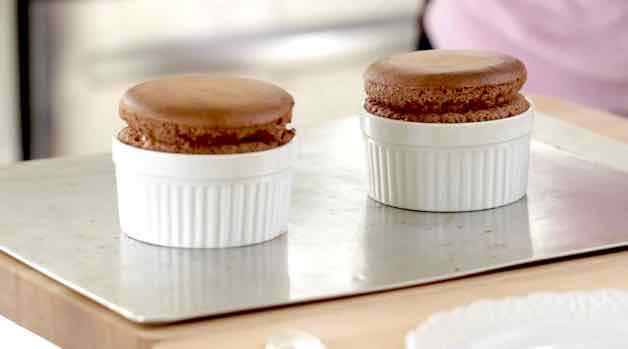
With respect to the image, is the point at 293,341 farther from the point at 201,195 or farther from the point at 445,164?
the point at 445,164

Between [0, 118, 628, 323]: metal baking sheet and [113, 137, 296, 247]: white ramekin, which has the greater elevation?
[113, 137, 296, 247]: white ramekin

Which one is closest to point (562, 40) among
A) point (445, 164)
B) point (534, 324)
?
point (445, 164)

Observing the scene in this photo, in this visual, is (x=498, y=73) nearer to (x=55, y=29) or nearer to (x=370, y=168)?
(x=370, y=168)

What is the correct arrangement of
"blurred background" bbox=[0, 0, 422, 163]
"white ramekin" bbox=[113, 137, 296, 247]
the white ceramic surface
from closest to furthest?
the white ceramic surface
"white ramekin" bbox=[113, 137, 296, 247]
"blurred background" bbox=[0, 0, 422, 163]

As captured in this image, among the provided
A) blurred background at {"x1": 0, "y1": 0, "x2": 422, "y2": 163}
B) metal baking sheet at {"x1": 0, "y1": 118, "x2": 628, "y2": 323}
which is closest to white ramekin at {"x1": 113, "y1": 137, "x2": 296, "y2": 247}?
metal baking sheet at {"x1": 0, "y1": 118, "x2": 628, "y2": 323}

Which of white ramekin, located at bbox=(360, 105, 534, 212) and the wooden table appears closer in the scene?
the wooden table

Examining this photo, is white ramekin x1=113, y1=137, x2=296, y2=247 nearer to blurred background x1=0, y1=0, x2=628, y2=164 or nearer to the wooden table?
the wooden table

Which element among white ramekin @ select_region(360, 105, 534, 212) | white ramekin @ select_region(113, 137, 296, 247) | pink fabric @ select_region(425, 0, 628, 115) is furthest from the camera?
pink fabric @ select_region(425, 0, 628, 115)
